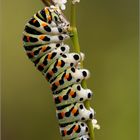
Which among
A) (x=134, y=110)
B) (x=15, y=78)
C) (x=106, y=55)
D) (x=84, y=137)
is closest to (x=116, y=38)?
(x=106, y=55)

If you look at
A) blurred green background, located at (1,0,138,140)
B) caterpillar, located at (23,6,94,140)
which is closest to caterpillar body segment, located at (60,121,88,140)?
caterpillar, located at (23,6,94,140)

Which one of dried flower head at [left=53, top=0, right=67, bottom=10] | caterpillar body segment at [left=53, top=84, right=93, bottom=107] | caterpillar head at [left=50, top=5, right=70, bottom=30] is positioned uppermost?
dried flower head at [left=53, top=0, right=67, bottom=10]

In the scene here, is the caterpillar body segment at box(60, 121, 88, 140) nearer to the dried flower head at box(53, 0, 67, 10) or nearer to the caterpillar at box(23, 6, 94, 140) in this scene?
the caterpillar at box(23, 6, 94, 140)

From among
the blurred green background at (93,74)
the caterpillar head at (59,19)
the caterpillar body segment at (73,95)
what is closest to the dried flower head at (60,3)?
the caterpillar head at (59,19)

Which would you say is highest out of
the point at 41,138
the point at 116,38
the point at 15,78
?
the point at 116,38

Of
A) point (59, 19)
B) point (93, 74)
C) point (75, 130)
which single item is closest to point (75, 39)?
point (59, 19)

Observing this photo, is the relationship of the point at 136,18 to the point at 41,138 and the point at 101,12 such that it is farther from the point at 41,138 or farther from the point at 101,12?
the point at 41,138

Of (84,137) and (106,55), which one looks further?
(106,55)
